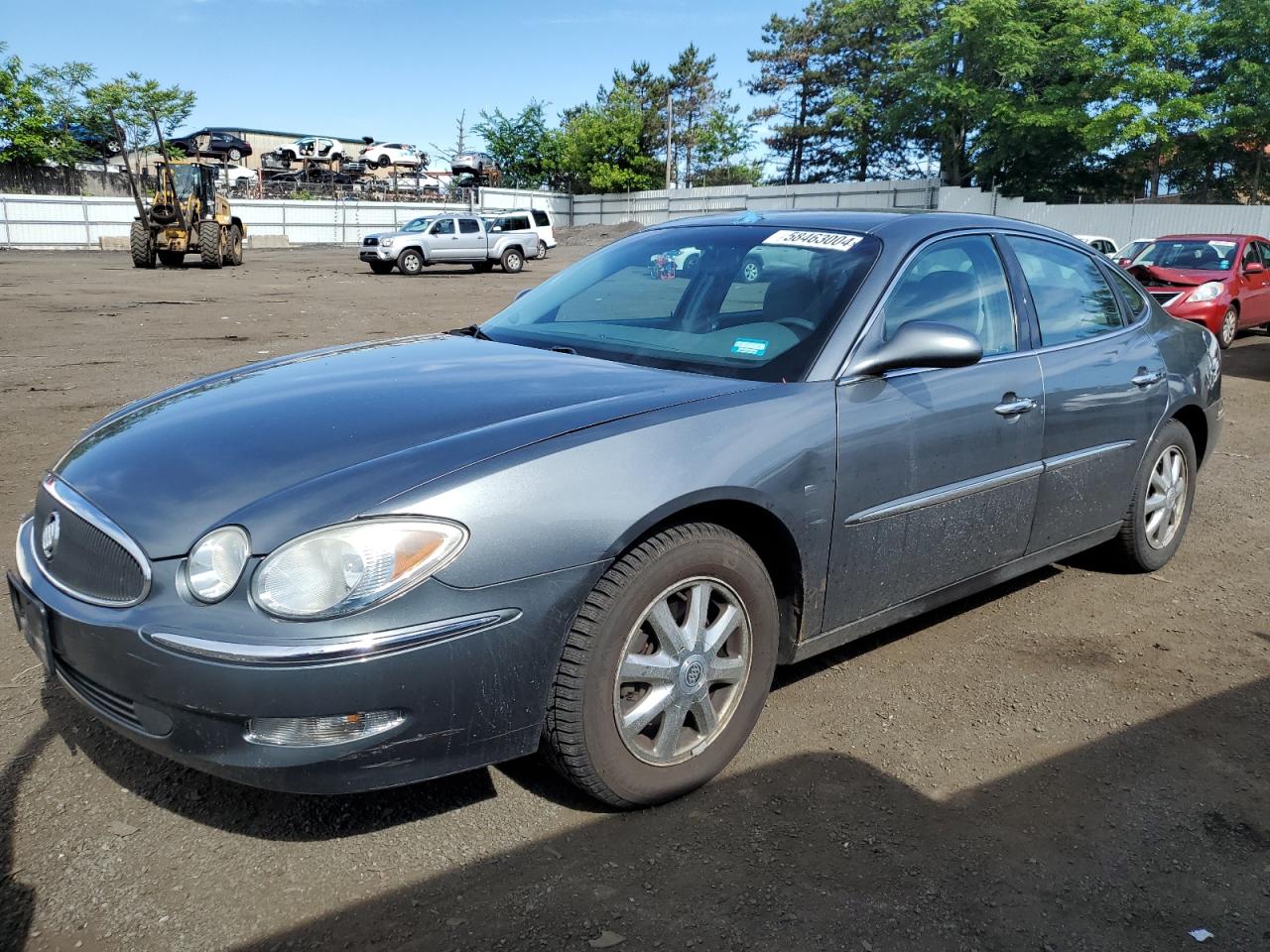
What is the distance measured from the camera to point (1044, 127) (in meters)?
43.0

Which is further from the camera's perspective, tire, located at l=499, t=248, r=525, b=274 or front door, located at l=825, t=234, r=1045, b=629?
tire, located at l=499, t=248, r=525, b=274

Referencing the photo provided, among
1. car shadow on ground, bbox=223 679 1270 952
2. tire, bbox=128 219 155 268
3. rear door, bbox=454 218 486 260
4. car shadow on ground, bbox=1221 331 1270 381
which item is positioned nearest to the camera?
car shadow on ground, bbox=223 679 1270 952

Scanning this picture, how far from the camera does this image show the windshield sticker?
322 cm

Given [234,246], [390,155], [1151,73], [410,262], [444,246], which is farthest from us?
[390,155]

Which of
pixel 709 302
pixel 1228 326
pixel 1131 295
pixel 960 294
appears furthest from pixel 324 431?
pixel 1228 326

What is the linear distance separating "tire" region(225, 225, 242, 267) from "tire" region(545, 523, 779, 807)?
28434 millimetres

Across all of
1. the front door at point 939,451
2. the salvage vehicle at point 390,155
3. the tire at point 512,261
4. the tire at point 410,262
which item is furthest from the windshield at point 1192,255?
the salvage vehicle at point 390,155

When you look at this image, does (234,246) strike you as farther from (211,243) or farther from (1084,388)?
(1084,388)

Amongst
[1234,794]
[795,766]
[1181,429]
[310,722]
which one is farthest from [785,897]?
[1181,429]

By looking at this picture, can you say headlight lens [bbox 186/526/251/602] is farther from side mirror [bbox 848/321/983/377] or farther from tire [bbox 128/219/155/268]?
tire [bbox 128/219/155/268]

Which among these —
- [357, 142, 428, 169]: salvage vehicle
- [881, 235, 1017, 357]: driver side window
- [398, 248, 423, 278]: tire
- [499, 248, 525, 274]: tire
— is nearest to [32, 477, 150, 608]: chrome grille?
[881, 235, 1017, 357]: driver side window

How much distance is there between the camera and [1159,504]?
4672 mm

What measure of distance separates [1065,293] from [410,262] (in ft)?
93.5

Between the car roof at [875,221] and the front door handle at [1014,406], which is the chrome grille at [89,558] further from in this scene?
the front door handle at [1014,406]
